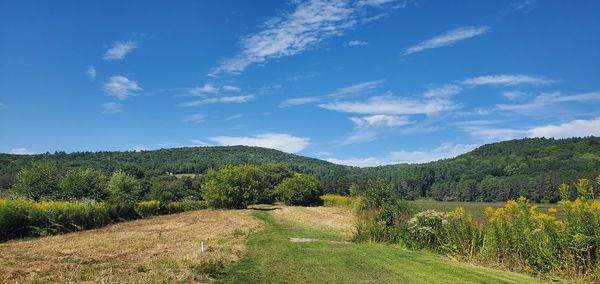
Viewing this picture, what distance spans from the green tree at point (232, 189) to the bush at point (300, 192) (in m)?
15.5

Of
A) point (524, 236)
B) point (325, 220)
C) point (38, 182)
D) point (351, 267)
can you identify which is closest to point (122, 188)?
point (38, 182)

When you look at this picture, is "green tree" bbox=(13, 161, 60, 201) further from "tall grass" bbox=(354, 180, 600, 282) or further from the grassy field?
"tall grass" bbox=(354, 180, 600, 282)

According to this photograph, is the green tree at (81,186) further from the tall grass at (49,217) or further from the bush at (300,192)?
the bush at (300,192)

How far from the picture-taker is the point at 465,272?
13148 mm

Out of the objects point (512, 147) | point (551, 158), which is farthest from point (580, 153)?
point (512, 147)

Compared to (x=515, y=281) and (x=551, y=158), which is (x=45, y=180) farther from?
(x=551, y=158)

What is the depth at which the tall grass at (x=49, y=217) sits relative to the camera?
83.3 feet

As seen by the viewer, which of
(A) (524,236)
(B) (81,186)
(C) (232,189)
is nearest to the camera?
(A) (524,236)

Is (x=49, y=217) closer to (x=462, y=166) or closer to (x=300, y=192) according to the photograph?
(x=300, y=192)

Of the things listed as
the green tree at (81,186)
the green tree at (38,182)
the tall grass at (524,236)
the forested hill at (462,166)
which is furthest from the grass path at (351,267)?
the forested hill at (462,166)

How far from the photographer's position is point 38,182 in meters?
48.0

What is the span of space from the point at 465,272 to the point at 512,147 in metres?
175

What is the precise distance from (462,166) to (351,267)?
163 m

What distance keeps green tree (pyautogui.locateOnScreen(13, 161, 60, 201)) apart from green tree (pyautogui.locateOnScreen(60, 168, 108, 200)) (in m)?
1.15
